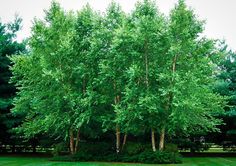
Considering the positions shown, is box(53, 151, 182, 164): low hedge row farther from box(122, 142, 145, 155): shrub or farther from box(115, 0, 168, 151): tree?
box(115, 0, 168, 151): tree

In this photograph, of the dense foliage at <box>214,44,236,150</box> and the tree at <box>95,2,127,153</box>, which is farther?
the dense foliage at <box>214,44,236,150</box>

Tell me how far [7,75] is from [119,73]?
12960mm

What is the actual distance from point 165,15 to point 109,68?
19.1 ft

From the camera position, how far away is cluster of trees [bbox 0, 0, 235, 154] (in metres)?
25.7

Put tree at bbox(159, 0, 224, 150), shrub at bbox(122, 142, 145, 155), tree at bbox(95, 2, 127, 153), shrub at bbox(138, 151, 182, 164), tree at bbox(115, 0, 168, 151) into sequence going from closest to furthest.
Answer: tree at bbox(159, 0, 224, 150) < shrub at bbox(138, 151, 182, 164) < tree at bbox(115, 0, 168, 151) < tree at bbox(95, 2, 127, 153) < shrub at bbox(122, 142, 145, 155)

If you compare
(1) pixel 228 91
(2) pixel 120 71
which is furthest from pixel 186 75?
(1) pixel 228 91

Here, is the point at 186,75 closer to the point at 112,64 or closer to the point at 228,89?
the point at 112,64

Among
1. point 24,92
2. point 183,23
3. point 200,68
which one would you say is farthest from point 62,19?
point 200,68

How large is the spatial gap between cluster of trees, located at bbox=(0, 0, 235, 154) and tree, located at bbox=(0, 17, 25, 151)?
328 cm

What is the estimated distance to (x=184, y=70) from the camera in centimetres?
2722

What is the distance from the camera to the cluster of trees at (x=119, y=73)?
2570cm

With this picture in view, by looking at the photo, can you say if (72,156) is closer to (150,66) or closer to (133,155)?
(133,155)

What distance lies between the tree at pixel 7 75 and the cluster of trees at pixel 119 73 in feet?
10.8

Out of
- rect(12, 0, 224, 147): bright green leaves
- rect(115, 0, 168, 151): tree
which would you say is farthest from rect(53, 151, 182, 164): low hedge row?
rect(12, 0, 224, 147): bright green leaves
